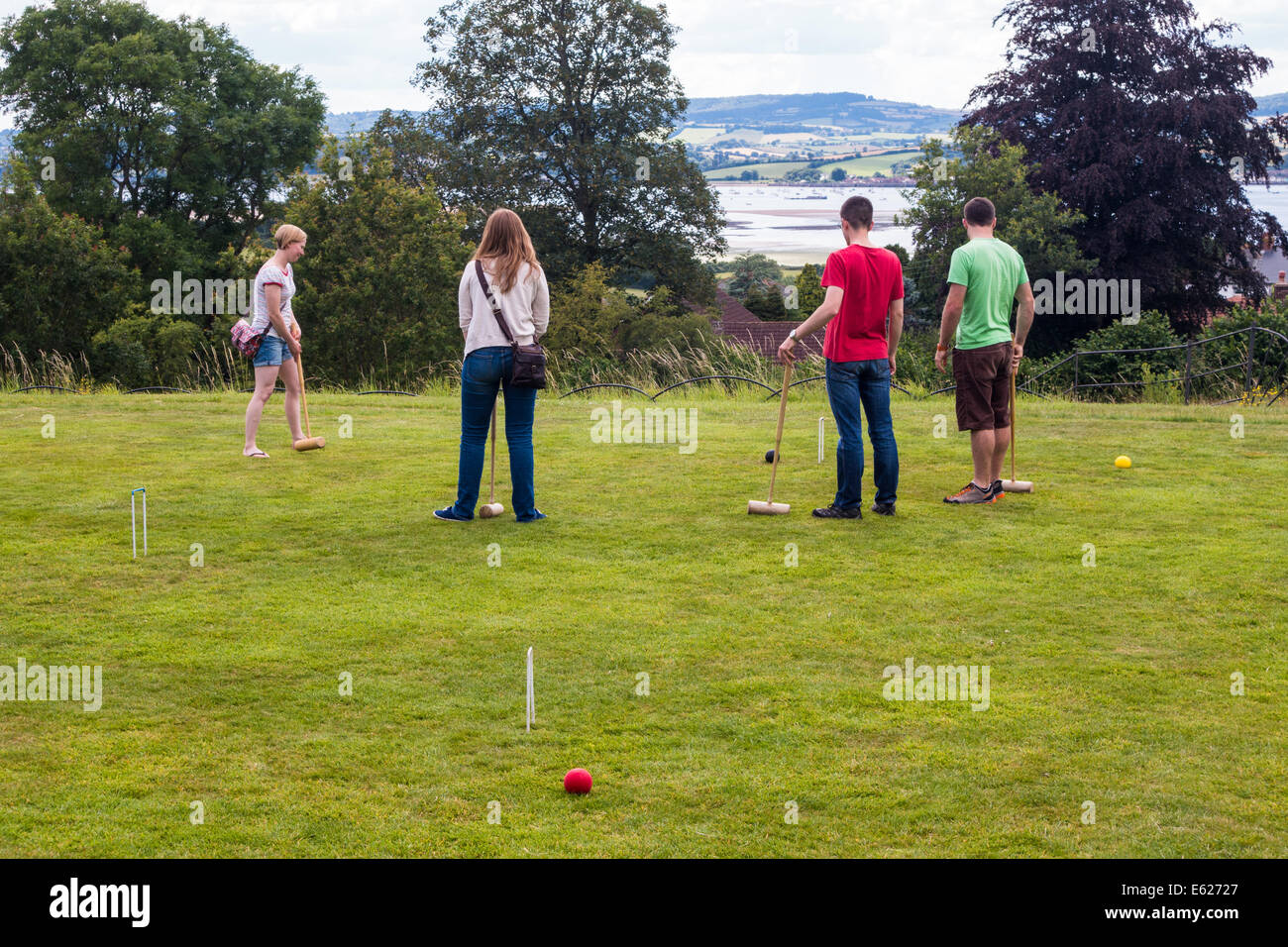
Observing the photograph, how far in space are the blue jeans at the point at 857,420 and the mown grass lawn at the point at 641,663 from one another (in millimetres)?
416

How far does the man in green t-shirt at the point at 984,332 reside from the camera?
8.92 m

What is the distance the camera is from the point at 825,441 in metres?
12.0

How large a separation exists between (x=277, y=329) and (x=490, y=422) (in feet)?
9.31

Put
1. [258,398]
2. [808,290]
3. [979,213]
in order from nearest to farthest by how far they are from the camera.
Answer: [979,213]
[258,398]
[808,290]

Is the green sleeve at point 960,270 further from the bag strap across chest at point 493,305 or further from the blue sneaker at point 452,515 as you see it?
the blue sneaker at point 452,515

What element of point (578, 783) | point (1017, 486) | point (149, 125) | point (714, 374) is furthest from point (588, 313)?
point (578, 783)

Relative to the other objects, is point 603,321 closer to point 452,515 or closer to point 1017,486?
point 1017,486

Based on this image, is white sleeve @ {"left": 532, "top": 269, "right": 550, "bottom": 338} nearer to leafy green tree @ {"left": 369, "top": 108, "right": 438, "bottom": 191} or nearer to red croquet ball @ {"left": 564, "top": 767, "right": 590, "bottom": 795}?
red croquet ball @ {"left": 564, "top": 767, "right": 590, "bottom": 795}

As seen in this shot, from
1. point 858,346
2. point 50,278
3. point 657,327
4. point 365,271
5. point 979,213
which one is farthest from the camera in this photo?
point 657,327

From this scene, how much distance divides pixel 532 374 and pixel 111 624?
307cm

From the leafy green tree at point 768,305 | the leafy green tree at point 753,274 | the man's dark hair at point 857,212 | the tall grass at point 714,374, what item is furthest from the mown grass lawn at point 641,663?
the leafy green tree at point 753,274

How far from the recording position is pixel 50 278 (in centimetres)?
2962

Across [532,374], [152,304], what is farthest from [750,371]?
[152,304]

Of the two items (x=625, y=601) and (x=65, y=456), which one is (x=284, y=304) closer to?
(x=65, y=456)
